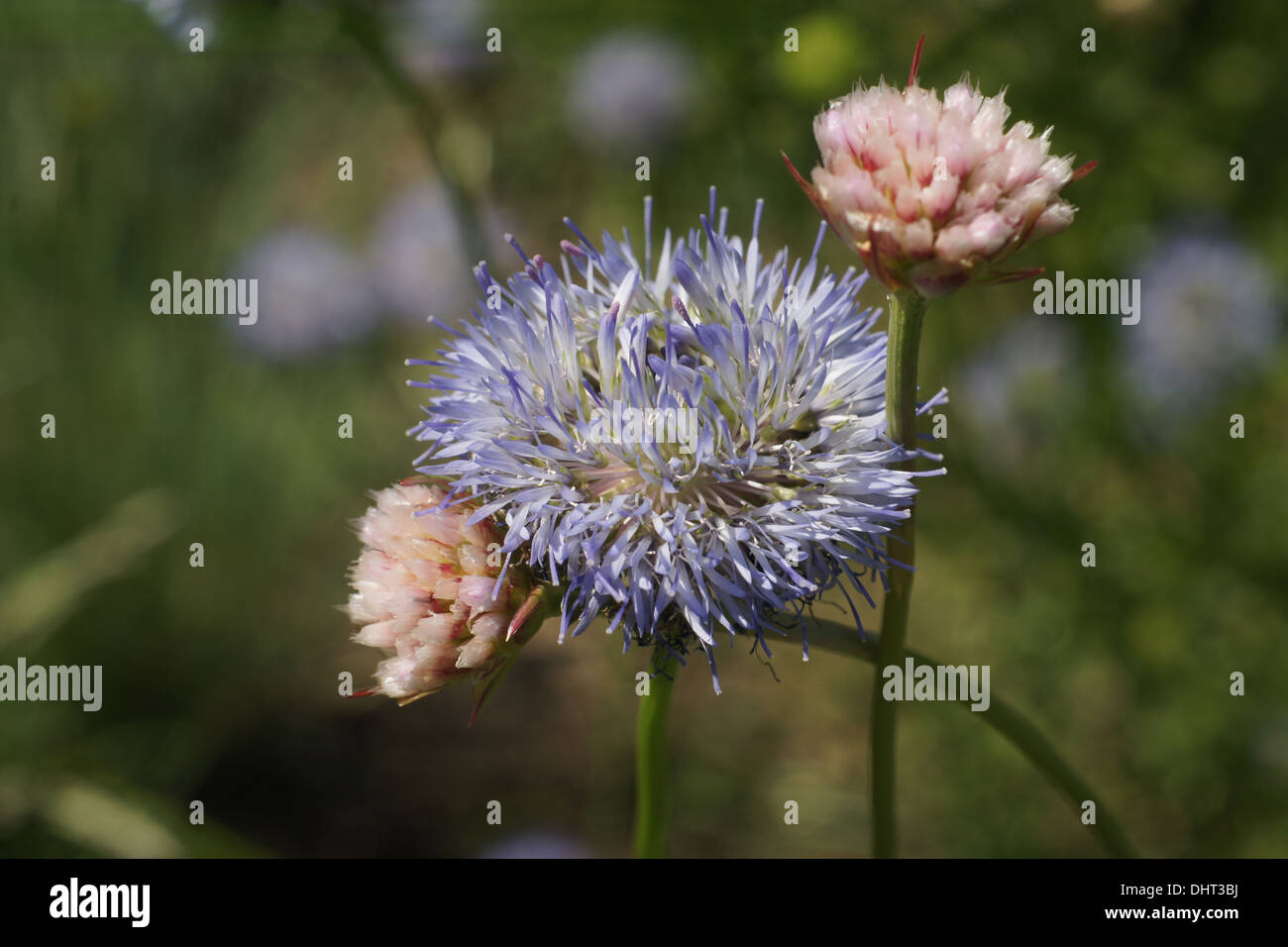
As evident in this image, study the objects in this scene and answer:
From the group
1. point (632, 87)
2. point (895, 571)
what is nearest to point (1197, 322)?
point (632, 87)

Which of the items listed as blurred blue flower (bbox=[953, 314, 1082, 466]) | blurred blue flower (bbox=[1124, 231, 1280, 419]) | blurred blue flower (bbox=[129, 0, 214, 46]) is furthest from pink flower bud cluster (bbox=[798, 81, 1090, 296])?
blurred blue flower (bbox=[1124, 231, 1280, 419])

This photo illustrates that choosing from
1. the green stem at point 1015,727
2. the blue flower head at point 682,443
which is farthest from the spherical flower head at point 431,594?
the green stem at point 1015,727

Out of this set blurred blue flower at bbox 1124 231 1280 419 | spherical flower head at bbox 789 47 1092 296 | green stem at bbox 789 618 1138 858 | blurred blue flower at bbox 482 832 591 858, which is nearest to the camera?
spherical flower head at bbox 789 47 1092 296

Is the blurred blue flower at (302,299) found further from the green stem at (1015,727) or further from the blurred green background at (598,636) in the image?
the green stem at (1015,727)

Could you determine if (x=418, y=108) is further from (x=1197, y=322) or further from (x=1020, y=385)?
(x=1197, y=322)

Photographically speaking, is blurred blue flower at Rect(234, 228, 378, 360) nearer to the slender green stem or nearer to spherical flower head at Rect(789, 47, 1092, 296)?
the slender green stem

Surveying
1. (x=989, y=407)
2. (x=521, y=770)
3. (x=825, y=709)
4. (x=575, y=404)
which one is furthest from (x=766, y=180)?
(x=575, y=404)
